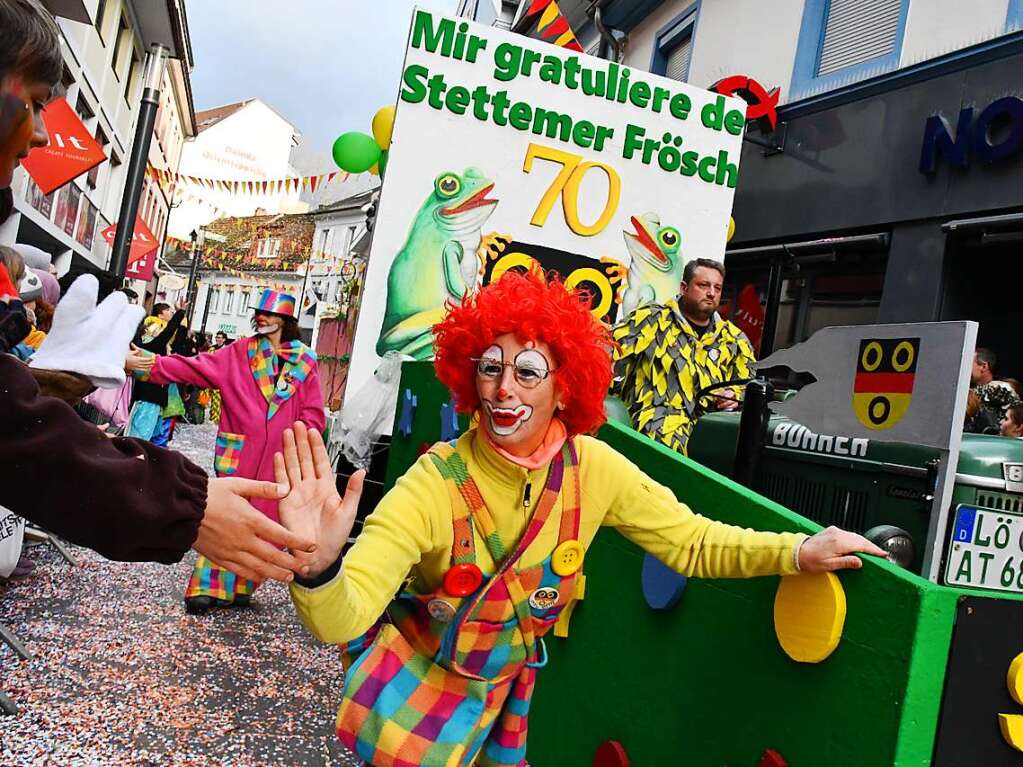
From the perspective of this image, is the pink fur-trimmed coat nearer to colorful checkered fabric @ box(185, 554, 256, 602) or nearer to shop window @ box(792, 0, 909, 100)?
colorful checkered fabric @ box(185, 554, 256, 602)

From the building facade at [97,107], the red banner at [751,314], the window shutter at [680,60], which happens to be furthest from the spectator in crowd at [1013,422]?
the building facade at [97,107]

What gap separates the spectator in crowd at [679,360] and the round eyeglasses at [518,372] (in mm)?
1864

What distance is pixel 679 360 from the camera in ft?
13.3

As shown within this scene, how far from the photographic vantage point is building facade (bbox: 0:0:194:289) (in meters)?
17.1

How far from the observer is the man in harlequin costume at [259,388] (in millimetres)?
5051

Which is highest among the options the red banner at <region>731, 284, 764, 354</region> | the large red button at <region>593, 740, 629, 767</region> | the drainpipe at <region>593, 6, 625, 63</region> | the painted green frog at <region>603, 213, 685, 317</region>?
the drainpipe at <region>593, 6, 625, 63</region>

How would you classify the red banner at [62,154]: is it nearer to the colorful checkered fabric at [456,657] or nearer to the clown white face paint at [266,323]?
the clown white face paint at [266,323]

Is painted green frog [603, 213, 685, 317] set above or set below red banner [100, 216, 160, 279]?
below

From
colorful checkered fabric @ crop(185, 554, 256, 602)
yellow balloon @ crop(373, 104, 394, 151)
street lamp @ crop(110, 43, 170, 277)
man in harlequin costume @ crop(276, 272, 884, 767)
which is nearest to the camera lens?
man in harlequin costume @ crop(276, 272, 884, 767)

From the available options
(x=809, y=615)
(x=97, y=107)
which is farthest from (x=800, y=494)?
(x=97, y=107)

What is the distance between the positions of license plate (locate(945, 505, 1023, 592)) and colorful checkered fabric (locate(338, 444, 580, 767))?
107cm

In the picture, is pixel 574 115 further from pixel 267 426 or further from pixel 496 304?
pixel 496 304

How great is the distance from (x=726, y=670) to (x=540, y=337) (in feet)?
2.97

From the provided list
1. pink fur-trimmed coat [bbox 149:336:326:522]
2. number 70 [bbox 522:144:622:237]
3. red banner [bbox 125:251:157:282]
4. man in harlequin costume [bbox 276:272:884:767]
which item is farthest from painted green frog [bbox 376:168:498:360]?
red banner [bbox 125:251:157:282]
